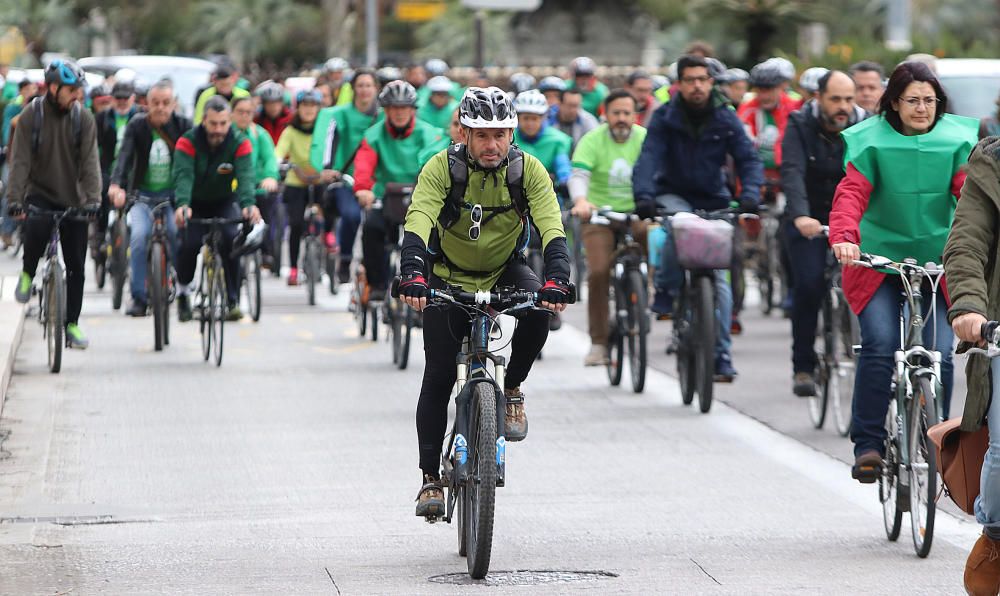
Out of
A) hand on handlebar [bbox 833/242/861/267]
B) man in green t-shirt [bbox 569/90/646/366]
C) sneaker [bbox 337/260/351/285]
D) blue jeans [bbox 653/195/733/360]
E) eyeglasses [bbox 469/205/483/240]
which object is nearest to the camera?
eyeglasses [bbox 469/205/483/240]

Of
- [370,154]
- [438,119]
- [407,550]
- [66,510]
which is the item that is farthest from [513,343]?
[438,119]

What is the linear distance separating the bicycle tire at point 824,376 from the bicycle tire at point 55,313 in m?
5.01

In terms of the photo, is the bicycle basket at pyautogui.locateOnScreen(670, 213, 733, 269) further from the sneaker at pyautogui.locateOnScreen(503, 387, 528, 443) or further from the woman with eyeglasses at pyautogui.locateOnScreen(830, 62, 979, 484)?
the sneaker at pyautogui.locateOnScreen(503, 387, 528, 443)

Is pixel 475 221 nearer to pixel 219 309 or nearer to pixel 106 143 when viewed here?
pixel 219 309

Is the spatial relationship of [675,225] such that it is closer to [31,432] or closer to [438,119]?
[31,432]

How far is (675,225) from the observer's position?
1214 cm

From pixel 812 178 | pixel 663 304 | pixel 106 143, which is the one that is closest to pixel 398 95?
pixel 663 304

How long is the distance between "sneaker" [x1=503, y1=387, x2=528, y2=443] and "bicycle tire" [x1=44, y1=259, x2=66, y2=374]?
6.02 metres

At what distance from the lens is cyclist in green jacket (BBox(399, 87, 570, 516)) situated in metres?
7.88

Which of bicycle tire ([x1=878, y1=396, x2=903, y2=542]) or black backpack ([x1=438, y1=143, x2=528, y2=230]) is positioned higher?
black backpack ([x1=438, y1=143, x2=528, y2=230])

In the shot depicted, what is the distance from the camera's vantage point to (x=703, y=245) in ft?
39.5

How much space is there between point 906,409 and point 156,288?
7.78 m

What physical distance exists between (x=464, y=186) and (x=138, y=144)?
302 inches

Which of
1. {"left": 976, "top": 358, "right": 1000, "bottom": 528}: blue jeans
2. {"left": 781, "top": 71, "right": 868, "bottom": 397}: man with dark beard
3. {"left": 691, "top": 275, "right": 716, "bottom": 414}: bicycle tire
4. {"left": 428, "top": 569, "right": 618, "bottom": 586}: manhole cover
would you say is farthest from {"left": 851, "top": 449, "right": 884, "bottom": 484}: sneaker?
{"left": 691, "top": 275, "right": 716, "bottom": 414}: bicycle tire
